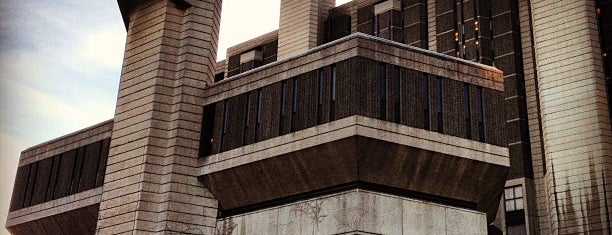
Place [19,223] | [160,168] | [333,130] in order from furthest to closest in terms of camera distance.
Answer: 1. [19,223]
2. [160,168]
3. [333,130]

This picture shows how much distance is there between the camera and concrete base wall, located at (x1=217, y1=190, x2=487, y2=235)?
108 ft

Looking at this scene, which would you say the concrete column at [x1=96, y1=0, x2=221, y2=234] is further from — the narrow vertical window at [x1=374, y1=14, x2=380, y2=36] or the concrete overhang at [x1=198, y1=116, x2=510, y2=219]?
the narrow vertical window at [x1=374, y1=14, x2=380, y2=36]

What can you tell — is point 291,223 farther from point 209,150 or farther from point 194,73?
point 194,73

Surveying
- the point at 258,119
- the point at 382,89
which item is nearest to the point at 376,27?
the point at 258,119

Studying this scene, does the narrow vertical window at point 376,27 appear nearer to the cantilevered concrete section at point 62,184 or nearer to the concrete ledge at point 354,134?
the cantilevered concrete section at point 62,184

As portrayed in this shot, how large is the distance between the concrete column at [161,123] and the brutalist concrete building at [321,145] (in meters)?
0.08

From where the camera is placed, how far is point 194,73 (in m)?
39.1

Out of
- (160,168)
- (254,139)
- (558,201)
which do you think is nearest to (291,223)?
(254,139)

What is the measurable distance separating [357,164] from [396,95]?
413 centimetres

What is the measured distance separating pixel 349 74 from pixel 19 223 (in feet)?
89.9

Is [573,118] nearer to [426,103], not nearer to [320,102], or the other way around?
[426,103]

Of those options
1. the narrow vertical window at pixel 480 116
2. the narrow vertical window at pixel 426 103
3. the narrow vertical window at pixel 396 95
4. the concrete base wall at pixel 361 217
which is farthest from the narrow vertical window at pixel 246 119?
the narrow vertical window at pixel 480 116

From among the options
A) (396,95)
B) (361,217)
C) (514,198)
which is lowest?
(361,217)

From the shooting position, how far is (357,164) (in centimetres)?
3328
